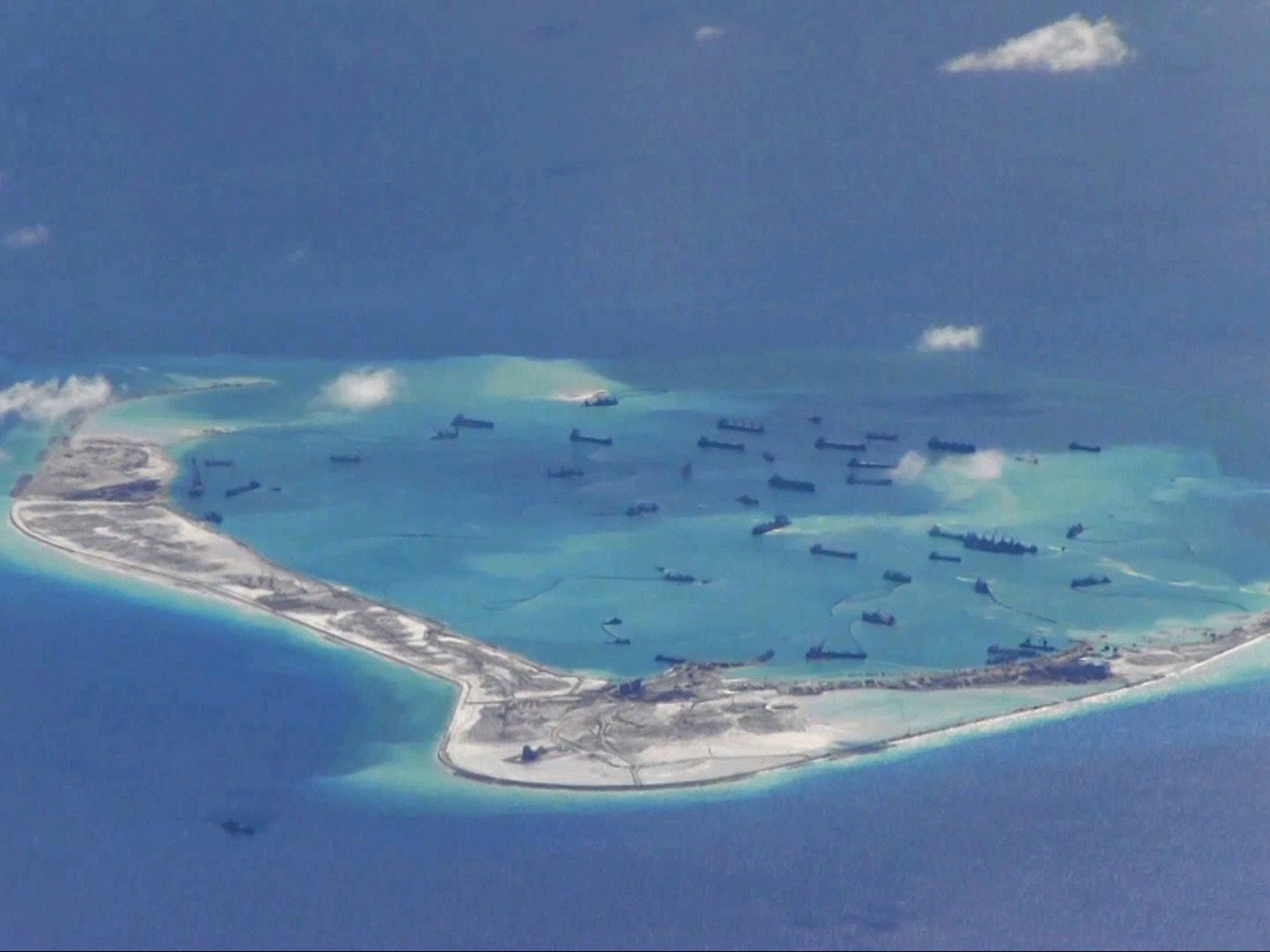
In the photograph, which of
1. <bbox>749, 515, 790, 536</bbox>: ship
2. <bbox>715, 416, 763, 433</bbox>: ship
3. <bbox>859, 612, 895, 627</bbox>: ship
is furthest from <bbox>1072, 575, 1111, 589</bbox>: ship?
<bbox>715, 416, 763, 433</bbox>: ship

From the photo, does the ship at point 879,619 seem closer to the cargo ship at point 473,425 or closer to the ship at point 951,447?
the ship at point 951,447

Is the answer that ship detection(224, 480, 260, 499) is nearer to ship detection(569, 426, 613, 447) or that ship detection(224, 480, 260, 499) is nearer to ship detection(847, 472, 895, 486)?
ship detection(569, 426, 613, 447)

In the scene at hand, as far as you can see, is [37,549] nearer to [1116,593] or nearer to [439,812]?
[439,812]

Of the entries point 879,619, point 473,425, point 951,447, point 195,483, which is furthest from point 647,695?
point 473,425

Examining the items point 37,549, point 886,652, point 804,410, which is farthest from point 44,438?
point 886,652

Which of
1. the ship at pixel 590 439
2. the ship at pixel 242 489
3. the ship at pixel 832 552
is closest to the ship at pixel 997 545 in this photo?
the ship at pixel 832 552
